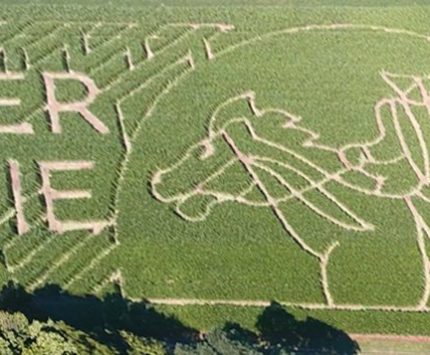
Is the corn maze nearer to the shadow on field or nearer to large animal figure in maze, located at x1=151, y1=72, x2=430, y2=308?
large animal figure in maze, located at x1=151, y1=72, x2=430, y2=308

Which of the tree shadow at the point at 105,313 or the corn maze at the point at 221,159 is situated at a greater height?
the corn maze at the point at 221,159

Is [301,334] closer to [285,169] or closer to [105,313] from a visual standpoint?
[285,169]

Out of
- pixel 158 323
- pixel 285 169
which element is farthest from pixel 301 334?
pixel 285 169

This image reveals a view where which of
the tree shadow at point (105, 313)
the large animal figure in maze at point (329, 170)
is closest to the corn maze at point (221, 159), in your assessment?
the large animal figure in maze at point (329, 170)

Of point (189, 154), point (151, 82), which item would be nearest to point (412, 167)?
point (189, 154)

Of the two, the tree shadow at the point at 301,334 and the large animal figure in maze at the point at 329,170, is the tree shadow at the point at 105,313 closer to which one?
the tree shadow at the point at 301,334

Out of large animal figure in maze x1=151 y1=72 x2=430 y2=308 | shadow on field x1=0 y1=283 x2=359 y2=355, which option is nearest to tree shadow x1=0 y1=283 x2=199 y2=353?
shadow on field x1=0 y1=283 x2=359 y2=355
